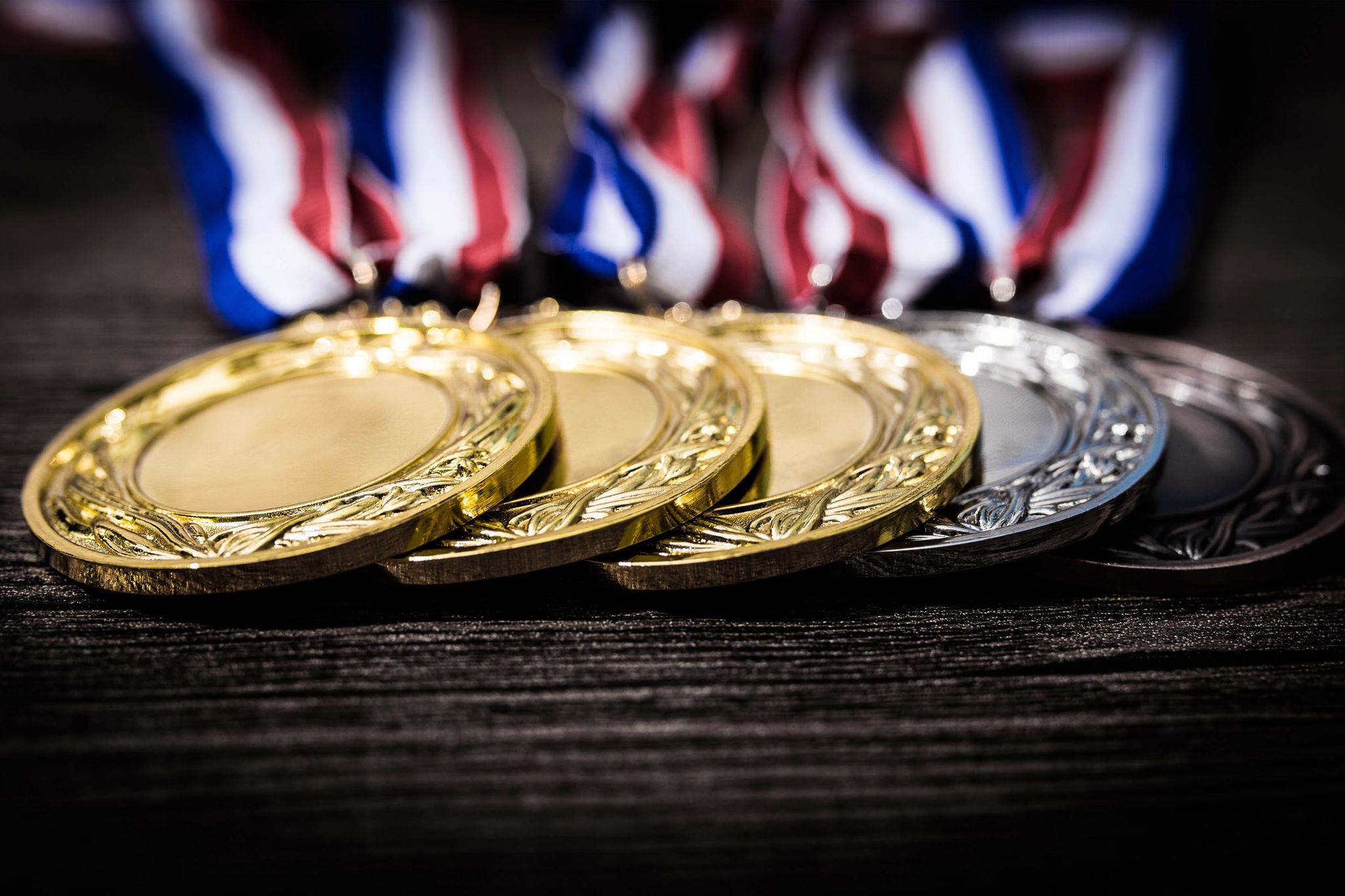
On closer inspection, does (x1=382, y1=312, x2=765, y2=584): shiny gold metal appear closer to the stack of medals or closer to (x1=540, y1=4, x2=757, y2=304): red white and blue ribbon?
the stack of medals

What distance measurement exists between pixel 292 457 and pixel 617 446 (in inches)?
11.7

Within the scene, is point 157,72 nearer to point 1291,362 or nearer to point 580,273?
point 580,273

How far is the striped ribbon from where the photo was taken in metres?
1.47

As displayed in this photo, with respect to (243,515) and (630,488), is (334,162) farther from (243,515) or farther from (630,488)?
(630,488)

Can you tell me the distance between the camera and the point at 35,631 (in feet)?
2.88

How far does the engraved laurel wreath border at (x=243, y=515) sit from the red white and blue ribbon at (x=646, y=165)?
512 mm

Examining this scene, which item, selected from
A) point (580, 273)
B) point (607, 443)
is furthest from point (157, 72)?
point (607, 443)

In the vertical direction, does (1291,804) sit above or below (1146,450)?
below

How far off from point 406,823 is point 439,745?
0.07 meters

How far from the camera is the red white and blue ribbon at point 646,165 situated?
147 cm

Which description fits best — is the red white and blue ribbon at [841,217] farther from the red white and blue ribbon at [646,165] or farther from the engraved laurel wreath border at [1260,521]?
the engraved laurel wreath border at [1260,521]

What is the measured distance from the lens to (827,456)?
0.95 meters

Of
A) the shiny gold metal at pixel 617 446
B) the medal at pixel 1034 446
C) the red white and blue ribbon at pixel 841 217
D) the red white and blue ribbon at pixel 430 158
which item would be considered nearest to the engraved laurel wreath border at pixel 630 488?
the shiny gold metal at pixel 617 446

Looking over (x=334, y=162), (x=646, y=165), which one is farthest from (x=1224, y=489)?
(x=334, y=162)
